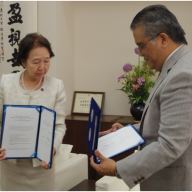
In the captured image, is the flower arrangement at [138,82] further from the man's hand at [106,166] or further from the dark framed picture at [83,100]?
the man's hand at [106,166]

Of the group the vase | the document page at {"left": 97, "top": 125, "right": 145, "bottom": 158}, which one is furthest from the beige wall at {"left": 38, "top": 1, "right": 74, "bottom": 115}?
the document page at {"left": 97, "top": 125, "right": 145, "bottom": 158}

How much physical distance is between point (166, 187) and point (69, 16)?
3273 mm

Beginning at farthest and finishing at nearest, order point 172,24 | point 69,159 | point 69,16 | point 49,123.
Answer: point 69,16
point 69,159
point 49,123
point 172,24

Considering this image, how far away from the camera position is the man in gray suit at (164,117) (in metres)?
1.12

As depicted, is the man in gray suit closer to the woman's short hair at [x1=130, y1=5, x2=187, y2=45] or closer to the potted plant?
the woman's short hair at [x1=130, y1=5, x2=187, y2=45]

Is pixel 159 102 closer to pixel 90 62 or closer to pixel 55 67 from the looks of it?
pixel 55 67

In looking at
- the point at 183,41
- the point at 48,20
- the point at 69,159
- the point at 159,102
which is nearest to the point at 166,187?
the point at 159,102

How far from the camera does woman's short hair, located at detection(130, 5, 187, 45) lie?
3.98ft

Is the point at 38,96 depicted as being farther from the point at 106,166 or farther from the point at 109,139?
the point at 106,166

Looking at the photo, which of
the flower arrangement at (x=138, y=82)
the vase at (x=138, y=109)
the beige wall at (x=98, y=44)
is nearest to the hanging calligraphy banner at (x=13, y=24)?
the beige wall at (x=98, y=44)

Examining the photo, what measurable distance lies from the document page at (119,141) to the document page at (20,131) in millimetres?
501

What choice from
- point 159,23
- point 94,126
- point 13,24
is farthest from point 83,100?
point 159,23

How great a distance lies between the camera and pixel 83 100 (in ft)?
13.6

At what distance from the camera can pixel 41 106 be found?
1.73 metres
